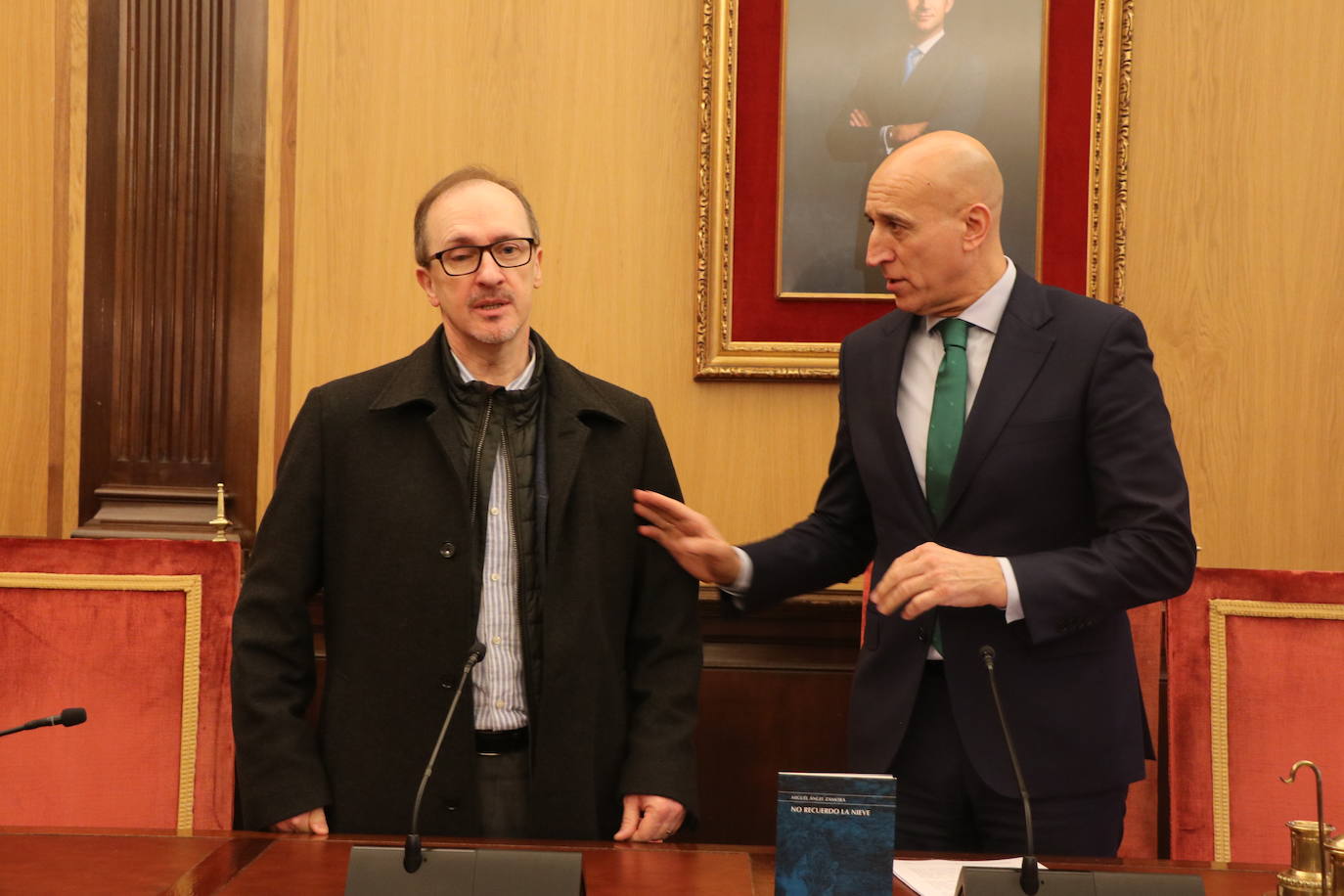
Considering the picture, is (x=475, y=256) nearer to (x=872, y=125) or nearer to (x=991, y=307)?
(x=991, y=307)

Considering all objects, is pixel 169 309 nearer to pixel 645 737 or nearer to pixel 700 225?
pixel 700 225

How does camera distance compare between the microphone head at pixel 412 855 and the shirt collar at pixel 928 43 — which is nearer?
the microphone head at pixel 412 855

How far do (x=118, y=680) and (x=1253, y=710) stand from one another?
74.4 inches

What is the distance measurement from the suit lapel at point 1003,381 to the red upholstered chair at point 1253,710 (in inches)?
20.5

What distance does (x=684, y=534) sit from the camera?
212 centimetres

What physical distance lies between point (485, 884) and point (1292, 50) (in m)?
2.62

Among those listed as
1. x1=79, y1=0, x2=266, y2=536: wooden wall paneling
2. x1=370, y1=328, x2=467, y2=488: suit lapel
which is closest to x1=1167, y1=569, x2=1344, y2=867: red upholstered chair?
x1=370, y1=328, x2=467, y2=488: suit lapel

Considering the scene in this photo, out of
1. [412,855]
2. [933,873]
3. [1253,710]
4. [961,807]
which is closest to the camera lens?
[412,855]

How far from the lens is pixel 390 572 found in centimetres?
204

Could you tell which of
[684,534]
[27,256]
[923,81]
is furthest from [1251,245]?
[27,256]

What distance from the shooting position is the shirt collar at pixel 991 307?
2.09 m

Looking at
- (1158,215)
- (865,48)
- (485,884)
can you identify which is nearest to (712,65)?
(865,48)

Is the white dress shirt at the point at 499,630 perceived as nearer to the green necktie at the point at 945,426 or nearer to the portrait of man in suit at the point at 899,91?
the green necktie at the point at 945,426

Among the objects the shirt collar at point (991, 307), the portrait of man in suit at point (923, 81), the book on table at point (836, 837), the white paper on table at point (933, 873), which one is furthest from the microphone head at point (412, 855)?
the portrait of man in suit at point (923, 81)
